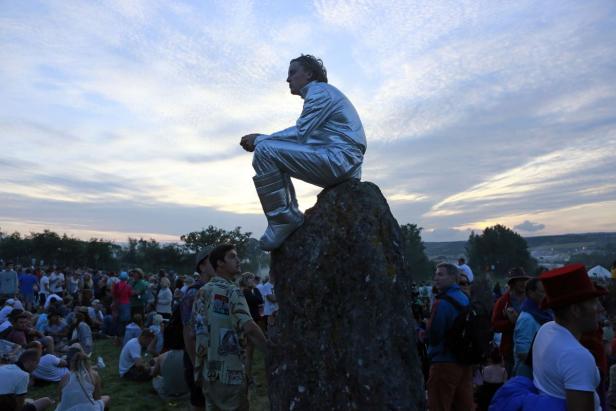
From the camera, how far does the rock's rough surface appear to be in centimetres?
287

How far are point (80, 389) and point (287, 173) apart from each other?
386 cm

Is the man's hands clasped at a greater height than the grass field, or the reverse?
the man's hands clasped

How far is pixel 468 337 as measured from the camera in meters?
4.70

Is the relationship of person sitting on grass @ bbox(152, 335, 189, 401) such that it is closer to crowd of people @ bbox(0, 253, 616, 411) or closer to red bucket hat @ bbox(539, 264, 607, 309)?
crowd of people @ bbox(0, 253, 616, 411)

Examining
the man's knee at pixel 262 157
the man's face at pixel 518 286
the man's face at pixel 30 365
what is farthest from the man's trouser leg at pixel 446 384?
the man's face at pixel 30 365

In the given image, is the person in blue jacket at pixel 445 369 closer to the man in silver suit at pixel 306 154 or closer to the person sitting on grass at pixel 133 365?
the man in silver suit at pixel 306 154

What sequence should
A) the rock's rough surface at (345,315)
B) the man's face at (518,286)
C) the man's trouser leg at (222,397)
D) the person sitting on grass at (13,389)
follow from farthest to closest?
the man's face at (518,286)
the person sitting on grass at (13,389)
the man's trouser leg at (222,397)
the rock's rough surface at (345,315)

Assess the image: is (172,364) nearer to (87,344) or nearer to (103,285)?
(87,344)

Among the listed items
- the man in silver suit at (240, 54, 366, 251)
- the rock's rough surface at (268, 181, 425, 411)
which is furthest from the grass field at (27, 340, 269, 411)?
the man in silver suit at (240, 54, 366, 251)

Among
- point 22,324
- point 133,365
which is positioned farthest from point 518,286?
point 22,324

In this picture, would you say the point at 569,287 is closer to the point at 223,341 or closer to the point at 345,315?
the point at 345,315

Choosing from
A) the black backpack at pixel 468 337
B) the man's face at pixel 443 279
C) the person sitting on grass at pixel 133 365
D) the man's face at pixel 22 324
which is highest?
the man's face at pixel 443 279

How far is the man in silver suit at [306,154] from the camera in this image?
326 cm

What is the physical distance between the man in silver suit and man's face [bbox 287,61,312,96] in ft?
0.31
